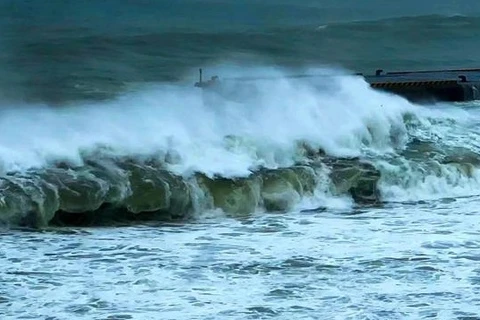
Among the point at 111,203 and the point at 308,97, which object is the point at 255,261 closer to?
the point at 111,203

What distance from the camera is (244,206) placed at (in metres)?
12.0

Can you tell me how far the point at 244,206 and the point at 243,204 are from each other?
27 millimetres

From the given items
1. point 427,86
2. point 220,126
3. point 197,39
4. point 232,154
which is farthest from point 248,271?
point 197,39

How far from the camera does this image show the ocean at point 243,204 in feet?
28.9

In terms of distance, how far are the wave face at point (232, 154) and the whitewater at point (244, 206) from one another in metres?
0.03

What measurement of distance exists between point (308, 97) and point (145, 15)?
22.3 meters

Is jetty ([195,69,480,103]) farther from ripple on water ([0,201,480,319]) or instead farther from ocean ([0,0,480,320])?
→ ripple on water ([0,201,480,319])

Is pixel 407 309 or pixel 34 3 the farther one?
pixel 34 3

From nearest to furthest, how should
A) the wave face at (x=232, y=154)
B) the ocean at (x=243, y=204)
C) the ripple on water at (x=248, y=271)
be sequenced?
the ripple on water at (x=248, y=271), the ocean at (x=243, y=204), the wave face at (x=232, y=154)

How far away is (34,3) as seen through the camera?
127 ft

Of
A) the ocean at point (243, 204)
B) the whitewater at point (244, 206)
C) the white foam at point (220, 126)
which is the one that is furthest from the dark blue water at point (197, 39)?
the whitewater at point (244, 206)

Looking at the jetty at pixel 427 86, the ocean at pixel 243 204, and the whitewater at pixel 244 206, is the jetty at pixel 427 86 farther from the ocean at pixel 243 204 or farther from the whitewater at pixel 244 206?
the whitewater at pixel 244 206

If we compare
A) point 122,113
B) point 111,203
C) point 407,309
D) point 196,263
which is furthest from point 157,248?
point 122,113

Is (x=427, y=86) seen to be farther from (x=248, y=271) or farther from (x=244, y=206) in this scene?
(x=248, y=271)
